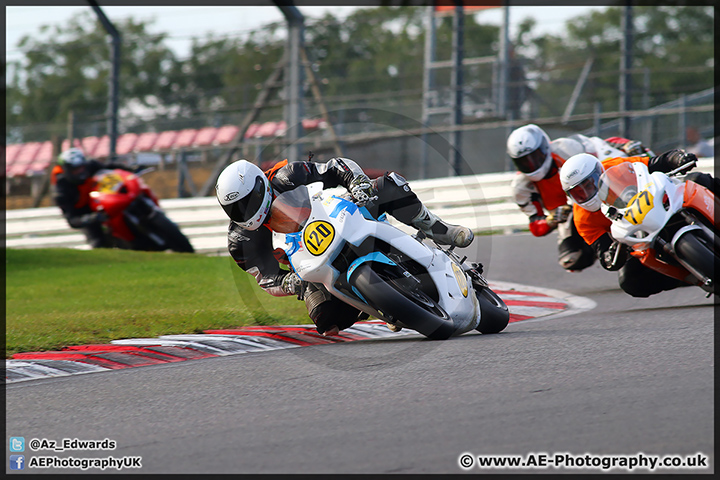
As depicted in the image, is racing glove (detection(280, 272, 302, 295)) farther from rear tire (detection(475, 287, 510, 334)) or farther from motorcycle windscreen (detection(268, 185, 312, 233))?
rear tire (detection(475, 287, 510, 334))

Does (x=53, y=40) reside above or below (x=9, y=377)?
above

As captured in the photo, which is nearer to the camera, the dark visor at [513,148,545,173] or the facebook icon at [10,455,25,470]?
the facebook icon at [10,455,25,470]

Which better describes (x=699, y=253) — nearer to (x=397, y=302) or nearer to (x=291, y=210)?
(x=397, y=302)

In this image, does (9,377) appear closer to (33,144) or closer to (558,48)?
(33,144)

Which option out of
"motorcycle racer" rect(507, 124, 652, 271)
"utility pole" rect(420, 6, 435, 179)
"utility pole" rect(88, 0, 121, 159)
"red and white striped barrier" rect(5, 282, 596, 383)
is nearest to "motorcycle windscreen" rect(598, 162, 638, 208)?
"red and white striped barrier" rect(5, 282, 596, 383)

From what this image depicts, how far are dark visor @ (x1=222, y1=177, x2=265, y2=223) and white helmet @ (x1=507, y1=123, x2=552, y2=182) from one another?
3538 mm

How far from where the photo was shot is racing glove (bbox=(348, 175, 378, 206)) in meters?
5.53

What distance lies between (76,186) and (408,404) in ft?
33.1

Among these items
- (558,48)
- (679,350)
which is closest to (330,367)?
(679,350)

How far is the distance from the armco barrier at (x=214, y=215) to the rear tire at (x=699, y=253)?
15.2ft

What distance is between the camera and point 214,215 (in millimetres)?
14383

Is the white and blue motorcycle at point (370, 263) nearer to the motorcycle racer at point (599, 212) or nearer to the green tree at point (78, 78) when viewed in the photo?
the motorcycle racer at point (599, 212)

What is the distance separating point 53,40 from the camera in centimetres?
3250

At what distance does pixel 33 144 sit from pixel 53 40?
53.9 feet
